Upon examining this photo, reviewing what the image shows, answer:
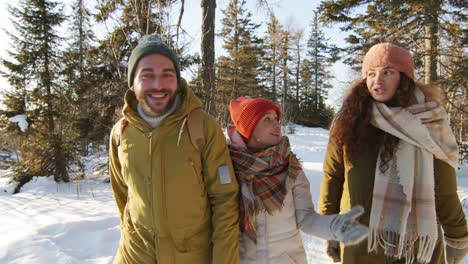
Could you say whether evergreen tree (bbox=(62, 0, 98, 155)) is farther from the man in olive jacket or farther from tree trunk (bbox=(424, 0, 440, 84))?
tree trunk (bbox=(424, 0, 440, 84))

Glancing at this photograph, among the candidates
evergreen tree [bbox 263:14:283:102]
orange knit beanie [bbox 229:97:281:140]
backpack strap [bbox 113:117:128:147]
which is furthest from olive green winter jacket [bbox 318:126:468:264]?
evergreen tree [bbox 263:14:283:102]

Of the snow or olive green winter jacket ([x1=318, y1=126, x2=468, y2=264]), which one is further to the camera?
the snow

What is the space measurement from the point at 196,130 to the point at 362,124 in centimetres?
116

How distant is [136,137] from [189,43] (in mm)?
3763

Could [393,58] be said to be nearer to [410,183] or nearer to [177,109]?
[410,183]

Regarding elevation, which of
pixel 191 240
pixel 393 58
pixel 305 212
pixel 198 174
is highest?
pixel 393 58

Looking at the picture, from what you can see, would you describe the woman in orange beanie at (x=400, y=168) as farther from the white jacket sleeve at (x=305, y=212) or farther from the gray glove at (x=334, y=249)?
the white jacket sleeve at (x=305, y=212)

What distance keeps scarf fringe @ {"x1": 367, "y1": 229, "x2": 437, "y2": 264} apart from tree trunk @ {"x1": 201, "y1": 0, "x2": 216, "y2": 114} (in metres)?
3.85

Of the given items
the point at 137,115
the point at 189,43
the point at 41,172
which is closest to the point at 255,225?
the point at 137,115

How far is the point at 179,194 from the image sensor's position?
1439 mm

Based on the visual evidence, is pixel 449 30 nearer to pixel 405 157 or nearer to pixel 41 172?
pixel 405 157

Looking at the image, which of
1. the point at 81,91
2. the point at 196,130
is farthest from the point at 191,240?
the point at 81,91

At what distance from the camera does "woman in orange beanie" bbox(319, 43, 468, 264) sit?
5.09 ft

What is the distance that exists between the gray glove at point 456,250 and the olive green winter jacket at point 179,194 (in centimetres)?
146
